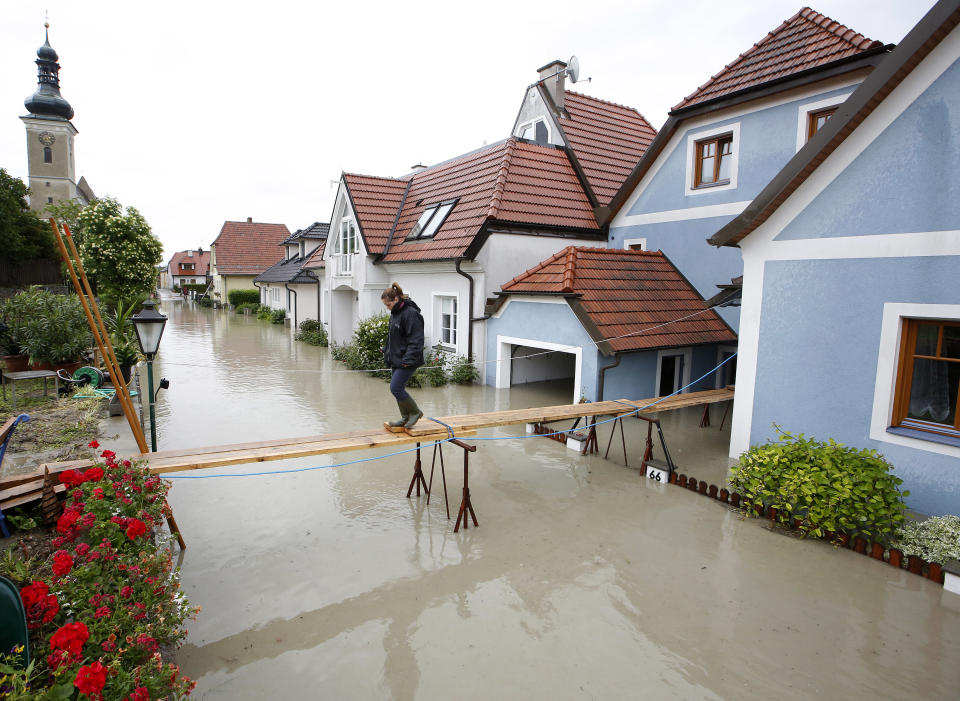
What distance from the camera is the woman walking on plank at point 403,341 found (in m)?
6.56

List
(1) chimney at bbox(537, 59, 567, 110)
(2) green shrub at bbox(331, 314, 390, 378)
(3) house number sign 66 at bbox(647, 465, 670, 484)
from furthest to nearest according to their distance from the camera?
1. (1) chimney at bbox(537, 59, 567, 110)
2. (2) green shrub at bbox(331, 314, 390, 378)
3. (3) house number sign 66 at bbox(647, 465, 670, 484)

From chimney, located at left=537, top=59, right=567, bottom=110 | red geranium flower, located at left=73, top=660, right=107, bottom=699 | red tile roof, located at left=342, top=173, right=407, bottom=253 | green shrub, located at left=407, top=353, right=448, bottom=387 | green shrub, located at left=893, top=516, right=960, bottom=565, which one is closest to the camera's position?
red geranium flower, located at left=73, top=660, right=107, bottom=699

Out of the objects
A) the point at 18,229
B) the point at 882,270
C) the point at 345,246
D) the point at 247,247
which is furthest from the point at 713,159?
the point at 247,247

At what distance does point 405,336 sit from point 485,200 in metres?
9.90

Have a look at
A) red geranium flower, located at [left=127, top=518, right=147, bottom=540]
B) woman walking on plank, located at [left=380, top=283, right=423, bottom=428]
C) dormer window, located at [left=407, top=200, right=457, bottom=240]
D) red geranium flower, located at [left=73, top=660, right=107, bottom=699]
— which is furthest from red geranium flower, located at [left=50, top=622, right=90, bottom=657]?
dormer window, located at [left=407, top=200, right=457, bottom=240]

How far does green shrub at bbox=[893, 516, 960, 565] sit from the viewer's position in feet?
19.4

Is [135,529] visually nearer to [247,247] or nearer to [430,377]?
[430,377]

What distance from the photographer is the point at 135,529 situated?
395 centimetres

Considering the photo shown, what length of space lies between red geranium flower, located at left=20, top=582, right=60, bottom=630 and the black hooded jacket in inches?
154

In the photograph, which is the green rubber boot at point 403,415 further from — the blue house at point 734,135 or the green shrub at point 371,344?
the green shrub at point 371,344

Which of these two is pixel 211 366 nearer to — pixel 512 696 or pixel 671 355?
pixel 671 355

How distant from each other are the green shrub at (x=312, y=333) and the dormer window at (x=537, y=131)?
11.5 metres

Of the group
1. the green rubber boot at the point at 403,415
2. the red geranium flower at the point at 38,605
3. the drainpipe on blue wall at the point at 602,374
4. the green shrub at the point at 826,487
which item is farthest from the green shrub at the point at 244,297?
the red geranium flower at the point at 38,605

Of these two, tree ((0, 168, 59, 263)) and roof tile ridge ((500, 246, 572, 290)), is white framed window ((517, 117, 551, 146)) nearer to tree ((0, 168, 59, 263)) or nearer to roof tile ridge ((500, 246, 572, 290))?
roof tile ridge ((500, 246, 572, 290))
